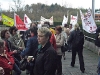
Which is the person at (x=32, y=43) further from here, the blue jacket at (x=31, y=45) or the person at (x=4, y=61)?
the person at (x=4, y=61)

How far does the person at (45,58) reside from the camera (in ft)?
12.8

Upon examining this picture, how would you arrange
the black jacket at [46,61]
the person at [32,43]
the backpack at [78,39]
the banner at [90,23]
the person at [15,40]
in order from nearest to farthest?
the black jacket at [46,61]
the person at [32,43]
the person at [15,40]
the backpack at [78,39]
the banner at [90,23]

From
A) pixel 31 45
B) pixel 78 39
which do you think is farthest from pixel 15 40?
pixel 78 39

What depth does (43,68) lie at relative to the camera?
400 cm

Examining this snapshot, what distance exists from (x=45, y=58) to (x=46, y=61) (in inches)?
2.2

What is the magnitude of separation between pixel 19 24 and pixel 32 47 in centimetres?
574

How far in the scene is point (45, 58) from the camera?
3.94 metres

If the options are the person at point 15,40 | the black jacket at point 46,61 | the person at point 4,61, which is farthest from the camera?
the person at point 15,40

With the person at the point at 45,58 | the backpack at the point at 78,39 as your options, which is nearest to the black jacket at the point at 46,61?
the person at the point at 45,58

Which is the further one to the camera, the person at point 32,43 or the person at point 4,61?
the person at point 32,43

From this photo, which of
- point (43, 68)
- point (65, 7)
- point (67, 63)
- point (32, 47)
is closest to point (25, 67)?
point (43, 68)

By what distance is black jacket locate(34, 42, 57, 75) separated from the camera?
12.8 feet

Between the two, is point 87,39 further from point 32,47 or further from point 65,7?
point 65,7

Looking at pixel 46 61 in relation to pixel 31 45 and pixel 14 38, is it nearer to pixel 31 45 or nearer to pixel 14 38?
pixel 31 45
